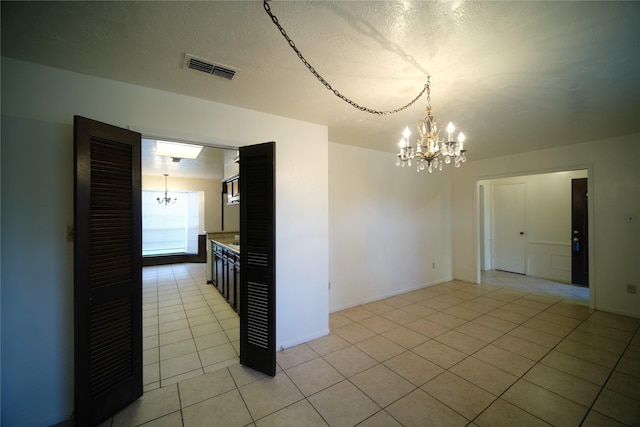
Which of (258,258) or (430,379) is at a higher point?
(258,258)

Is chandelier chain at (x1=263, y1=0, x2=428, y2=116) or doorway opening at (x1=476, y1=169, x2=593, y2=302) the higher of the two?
chandelier chain at (x1=263, y1=0, x2=428, y2=116)

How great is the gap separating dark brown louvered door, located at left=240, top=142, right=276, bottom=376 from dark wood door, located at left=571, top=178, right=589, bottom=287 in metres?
6.10

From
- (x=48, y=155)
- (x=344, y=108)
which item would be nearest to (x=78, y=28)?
(x=48, y=155)

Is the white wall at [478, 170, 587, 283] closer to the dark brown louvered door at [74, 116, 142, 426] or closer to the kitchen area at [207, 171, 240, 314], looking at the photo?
the kitchen area at [207, 171, 240, 314]

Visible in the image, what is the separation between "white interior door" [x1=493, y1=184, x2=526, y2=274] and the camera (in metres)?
5.81

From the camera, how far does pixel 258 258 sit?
2332 mm

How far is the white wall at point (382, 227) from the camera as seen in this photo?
380cm

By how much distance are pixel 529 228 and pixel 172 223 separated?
33.2ft

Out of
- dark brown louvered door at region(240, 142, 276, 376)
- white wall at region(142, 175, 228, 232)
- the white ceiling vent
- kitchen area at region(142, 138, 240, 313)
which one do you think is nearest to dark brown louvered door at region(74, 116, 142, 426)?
the white ceiling vent

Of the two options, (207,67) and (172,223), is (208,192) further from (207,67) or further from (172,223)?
(207,67)

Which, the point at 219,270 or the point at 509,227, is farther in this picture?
the point at 509,227

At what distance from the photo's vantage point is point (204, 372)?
231 centimetres

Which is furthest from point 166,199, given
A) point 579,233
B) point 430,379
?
point 579,233

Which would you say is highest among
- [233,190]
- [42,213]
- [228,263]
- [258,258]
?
[233,190]
